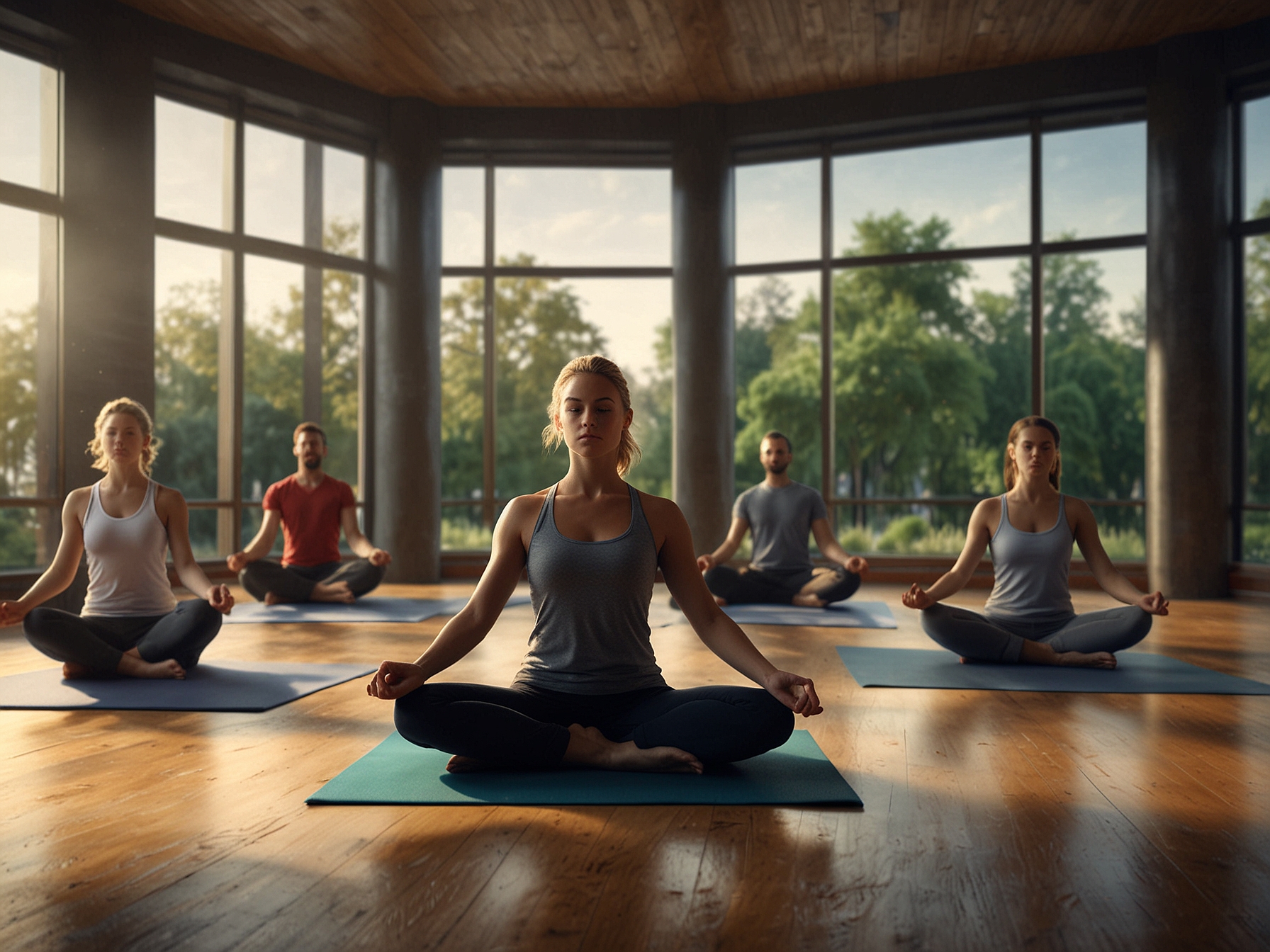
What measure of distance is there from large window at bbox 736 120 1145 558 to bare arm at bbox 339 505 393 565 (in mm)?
3101

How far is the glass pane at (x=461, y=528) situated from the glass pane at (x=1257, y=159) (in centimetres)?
573

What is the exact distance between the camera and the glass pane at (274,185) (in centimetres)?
704

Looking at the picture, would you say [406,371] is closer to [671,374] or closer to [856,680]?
[671,374]

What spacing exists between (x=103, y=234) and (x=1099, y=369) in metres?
6.53

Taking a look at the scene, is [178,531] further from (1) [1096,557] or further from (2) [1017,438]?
(1) [1096,557]

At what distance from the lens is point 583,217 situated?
7.95 m

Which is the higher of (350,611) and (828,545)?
(828,545)

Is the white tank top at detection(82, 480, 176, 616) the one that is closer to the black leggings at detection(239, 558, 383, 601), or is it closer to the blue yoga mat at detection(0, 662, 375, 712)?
the blue yoga mat at detection(0, 662, 375, 712)

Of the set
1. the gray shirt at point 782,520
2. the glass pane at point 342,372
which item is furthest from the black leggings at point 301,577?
the gray shirt at point 782,520

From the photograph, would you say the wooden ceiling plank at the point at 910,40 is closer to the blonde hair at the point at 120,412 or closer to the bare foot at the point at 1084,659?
the bare foot at the point at 1084,659

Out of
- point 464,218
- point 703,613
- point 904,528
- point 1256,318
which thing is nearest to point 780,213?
point 464,218

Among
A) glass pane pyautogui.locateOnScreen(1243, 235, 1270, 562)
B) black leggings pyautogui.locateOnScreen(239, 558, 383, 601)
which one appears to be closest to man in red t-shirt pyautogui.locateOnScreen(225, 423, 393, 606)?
black leggings pyautogui.locateOnScreen(239, 558, 383, 601)

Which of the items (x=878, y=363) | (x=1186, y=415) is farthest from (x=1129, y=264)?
(x=878, y=363)

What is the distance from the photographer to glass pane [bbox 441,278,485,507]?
7879 millimetres
